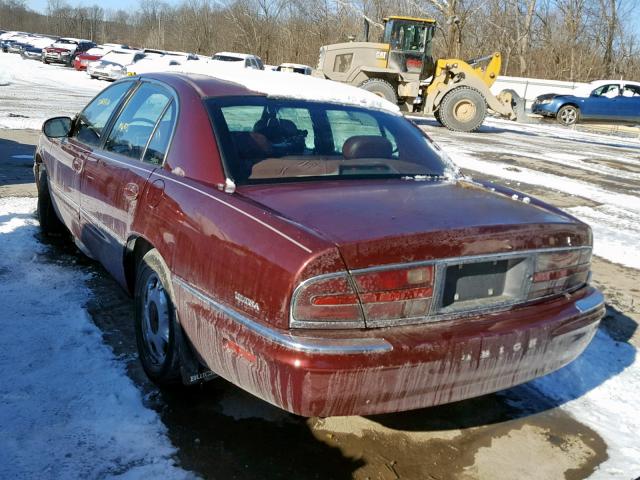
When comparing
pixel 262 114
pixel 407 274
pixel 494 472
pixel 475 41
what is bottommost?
pixel 494 472

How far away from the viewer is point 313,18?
49938mm

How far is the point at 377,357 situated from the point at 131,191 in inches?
69.7

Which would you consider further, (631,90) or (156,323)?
(631,90)

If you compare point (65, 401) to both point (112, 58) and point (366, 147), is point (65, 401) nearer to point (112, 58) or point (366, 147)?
point (366, 147)

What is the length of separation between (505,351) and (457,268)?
385 millimetres

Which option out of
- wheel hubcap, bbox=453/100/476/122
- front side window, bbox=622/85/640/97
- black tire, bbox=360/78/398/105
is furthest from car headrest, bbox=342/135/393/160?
front side window, bbox=622/85/640/97

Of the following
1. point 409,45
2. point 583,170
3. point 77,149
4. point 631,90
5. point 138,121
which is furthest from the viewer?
point 631,90

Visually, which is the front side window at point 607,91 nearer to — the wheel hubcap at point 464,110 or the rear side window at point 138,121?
the wheel hubcap at point 464,110

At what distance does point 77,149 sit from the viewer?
435 cm

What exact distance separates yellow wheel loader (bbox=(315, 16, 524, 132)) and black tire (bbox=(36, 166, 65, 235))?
13778 millimetres

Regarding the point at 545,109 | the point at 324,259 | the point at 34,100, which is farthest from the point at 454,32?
the point at 324,259

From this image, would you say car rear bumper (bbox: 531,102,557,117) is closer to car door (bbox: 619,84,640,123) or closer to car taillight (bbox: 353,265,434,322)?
car door (bbox: 619,84,640,123)

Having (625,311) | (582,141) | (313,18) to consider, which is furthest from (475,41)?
(625,311)

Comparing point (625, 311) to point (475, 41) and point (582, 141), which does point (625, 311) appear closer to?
point (582, 141)
